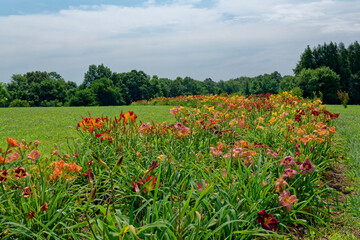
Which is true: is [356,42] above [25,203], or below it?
above

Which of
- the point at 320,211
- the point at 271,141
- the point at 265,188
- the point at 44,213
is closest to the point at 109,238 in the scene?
the point at 44,213

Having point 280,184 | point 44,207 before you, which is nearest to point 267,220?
point 280,184

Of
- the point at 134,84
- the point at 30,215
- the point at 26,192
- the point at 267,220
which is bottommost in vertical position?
the point at 267,220

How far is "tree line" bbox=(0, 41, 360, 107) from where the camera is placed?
41031 millimetres

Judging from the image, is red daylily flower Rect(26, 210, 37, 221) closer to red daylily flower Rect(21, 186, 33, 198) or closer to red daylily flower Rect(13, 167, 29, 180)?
red daylily flower Rect(21, 186, 33, 198)

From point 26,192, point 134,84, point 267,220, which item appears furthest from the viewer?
point 134,84

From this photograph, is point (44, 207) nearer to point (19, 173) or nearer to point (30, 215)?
point (30, 215)

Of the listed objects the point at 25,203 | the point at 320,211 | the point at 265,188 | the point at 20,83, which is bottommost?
the point at 320,211

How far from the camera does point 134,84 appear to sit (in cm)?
5850

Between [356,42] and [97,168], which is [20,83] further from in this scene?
[97,168]

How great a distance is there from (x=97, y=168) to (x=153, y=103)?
19980 millimetres

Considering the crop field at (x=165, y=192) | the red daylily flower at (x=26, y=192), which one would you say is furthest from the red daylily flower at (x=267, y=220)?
the red daylily flower at (x=26, y=192)

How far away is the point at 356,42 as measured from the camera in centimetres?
4700

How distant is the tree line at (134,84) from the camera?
41.0 metres
